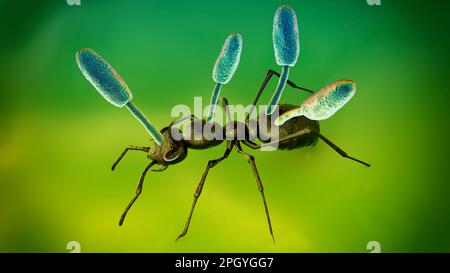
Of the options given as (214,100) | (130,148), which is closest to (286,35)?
(214,100)

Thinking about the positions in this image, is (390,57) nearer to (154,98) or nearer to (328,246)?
(328,246)

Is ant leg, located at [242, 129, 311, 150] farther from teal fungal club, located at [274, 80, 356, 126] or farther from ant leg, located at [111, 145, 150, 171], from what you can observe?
ant leg, located at [111, 145, 150, 171]

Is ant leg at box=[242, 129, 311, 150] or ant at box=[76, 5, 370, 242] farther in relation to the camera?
ant leg at box=[242, 129, 311, 150]

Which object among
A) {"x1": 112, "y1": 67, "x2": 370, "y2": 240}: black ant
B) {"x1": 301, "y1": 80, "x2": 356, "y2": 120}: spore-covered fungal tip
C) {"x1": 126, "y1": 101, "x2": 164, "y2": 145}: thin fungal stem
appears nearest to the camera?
{"x1": 301, "y1": 80, "x2": 356, "y2": 120}: spore-covered fungal tip

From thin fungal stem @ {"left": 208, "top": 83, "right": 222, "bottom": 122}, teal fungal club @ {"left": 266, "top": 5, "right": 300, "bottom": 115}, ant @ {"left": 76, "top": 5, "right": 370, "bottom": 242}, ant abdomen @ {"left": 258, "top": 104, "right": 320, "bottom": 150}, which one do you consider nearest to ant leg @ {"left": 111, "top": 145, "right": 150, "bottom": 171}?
ant @ {"left": 76, "top": 5, "right": 370, "bottom": 242}

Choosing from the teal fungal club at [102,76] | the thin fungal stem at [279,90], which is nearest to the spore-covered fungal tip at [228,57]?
the thin fungal stem at [279,90]

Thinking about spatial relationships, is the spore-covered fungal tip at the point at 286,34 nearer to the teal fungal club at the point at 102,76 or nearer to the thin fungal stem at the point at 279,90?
the thin fungal stem at the point at 279,90
